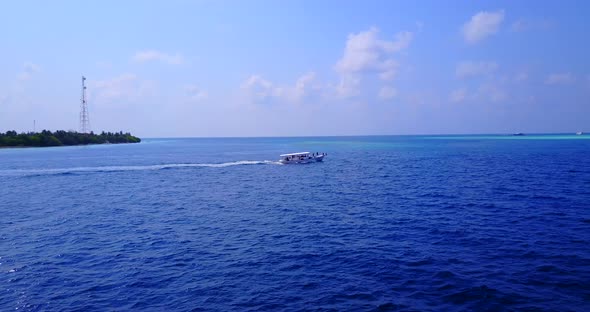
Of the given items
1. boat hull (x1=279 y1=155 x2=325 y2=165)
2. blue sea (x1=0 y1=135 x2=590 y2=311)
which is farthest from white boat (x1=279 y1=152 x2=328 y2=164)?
A: blue sea (x1=0 y1=135 x2=590 y2=311)

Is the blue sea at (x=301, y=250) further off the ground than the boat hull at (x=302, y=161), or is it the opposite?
the boat hull at (x=302, y=161)

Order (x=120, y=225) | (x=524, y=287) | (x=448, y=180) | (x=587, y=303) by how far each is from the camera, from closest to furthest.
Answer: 1. (x=587, y=303)
2. (x=524, y=287)
3. (x=120, y=225)
4. (x=448, y=180)

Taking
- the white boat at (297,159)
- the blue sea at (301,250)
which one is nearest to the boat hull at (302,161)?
the white boat at (297,159)

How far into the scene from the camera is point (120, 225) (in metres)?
34.0

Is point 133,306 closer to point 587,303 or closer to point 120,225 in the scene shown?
point 120,225

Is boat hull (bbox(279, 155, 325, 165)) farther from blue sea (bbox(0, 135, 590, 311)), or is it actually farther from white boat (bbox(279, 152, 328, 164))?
blue sea (bbox(0, 135, 590, 311))

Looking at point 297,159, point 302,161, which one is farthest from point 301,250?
point 302,161

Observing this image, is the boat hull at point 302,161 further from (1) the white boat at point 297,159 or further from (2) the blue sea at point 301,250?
(2) the blue sea at point 301,250

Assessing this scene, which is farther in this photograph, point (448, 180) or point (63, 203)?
point (448, 180)

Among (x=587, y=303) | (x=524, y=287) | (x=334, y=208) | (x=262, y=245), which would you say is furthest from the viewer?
(x=334, y=208)

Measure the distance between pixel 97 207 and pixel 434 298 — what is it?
124 feet

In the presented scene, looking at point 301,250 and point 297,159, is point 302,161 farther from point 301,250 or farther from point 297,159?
point 301,250

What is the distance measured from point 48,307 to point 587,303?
25.4 metres

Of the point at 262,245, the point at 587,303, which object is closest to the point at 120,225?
the point at 262,245
